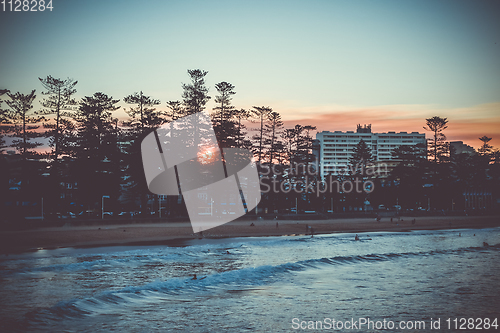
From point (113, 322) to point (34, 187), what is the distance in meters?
45.1

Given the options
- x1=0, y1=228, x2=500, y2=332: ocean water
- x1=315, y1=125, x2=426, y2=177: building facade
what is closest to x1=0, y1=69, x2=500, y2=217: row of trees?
x1=0, y1=228, x2=500, y2=332: ocean water

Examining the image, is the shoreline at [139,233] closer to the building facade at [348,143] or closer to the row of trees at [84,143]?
the row of trees at [84,143]

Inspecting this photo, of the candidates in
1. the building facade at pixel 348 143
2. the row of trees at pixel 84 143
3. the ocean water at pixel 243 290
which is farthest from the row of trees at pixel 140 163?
the building facade at pixel 348 143

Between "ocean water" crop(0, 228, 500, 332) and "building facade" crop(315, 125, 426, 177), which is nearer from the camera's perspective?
"ocean water" crop(0, 228, 500, 332)

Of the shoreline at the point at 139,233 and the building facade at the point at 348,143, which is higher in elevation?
the building facade at the point at 348,143

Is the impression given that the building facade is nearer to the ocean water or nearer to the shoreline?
the shoreline

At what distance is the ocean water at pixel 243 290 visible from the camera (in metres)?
10.5

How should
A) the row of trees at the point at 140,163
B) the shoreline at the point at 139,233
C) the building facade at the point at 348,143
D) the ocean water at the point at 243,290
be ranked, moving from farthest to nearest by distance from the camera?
the building facade at the point at 348,143 → the row of trees at the point at 140,163 → the shoreline at the point at 139,233 → the ocean water at the point at 243,290

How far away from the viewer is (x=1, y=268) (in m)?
18.4

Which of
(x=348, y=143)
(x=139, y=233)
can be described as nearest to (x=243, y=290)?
(x=139, y=233)

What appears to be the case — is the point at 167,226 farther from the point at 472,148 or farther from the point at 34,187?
the point at 472,148

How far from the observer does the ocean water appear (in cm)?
1048

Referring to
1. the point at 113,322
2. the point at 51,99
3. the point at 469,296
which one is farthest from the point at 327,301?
the point at 51,99

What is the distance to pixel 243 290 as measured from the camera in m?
14.6
